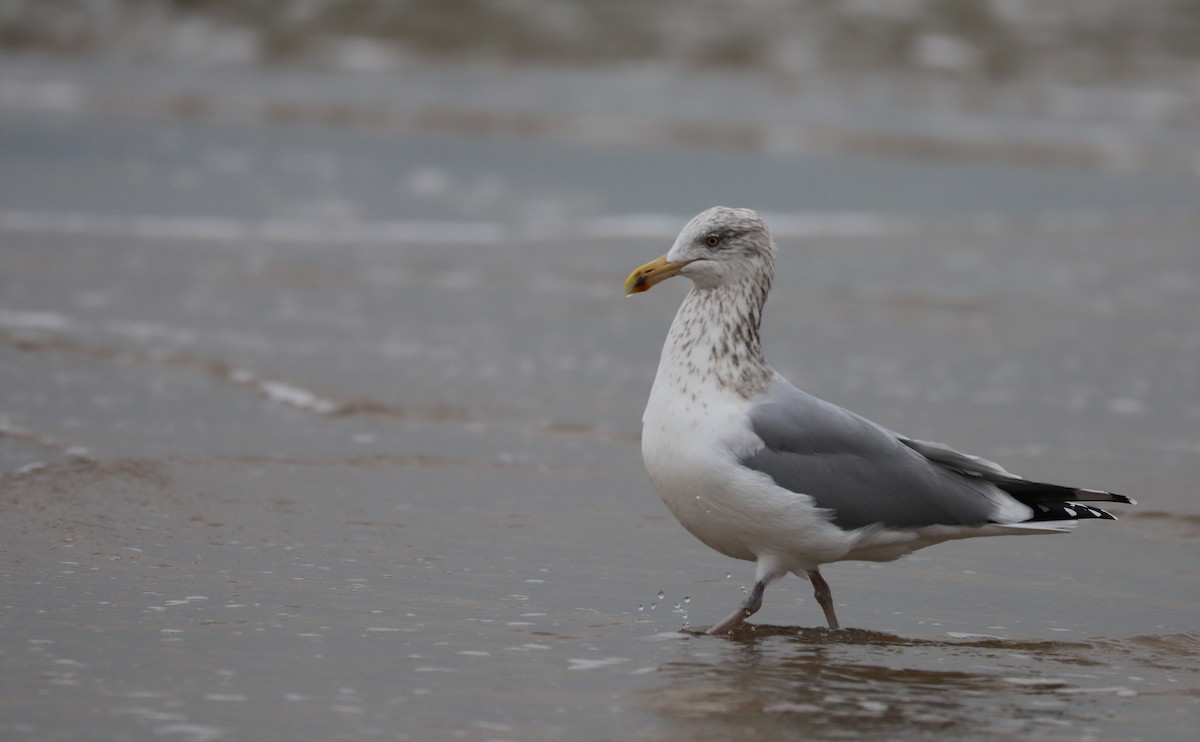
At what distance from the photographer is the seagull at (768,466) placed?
469 centimetres

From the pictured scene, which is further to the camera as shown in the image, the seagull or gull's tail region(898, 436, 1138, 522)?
gull's tail region(898, 436, 1138, 522)

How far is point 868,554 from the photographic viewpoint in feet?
16.4

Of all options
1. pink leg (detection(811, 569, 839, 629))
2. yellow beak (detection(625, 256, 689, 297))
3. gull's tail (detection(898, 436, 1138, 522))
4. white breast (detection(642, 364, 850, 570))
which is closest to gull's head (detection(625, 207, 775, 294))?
yellow beak (detection(625, 256, 689, 297))

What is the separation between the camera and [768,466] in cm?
470

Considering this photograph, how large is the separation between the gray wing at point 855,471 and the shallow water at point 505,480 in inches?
13.9

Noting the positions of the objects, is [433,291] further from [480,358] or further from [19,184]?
[19,184]

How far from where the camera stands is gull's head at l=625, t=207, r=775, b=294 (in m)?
5.05

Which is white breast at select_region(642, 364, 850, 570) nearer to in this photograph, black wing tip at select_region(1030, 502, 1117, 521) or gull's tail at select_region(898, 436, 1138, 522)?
gull's tail at select_region(898, 436, 1138, 522)

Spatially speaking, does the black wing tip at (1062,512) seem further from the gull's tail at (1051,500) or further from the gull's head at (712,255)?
the gull's head at (712,255)

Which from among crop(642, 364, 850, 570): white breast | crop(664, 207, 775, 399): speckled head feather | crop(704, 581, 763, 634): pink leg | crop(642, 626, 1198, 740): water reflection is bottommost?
crop(642, 626, 1198, 740): water reflection

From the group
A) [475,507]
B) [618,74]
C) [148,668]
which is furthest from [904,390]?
[618,74]

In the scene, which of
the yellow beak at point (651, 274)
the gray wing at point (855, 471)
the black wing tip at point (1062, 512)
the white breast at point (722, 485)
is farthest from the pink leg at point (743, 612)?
the yellow beak at point (651, 274)

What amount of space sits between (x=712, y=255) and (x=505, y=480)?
6.16 feet

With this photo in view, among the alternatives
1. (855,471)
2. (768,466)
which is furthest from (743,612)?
(855,471)
